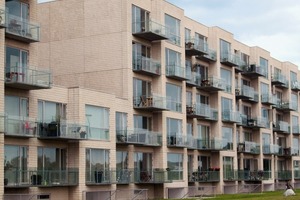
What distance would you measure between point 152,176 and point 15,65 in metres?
18.2

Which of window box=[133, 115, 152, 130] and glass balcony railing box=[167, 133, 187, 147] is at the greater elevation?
window box=[133, 115, 152, 130]

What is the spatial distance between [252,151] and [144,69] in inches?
1004

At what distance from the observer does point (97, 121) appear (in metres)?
46.4

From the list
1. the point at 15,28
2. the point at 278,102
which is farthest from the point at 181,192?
the point at 278,102

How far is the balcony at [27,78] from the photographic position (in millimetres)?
38344

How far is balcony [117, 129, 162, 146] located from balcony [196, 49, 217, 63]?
1325 centimetres

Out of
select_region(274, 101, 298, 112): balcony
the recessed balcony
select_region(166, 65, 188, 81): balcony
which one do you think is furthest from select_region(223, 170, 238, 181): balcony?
the recessed balcony

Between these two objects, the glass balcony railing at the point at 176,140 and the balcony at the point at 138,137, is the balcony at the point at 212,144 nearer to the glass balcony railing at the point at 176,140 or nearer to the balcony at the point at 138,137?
the glass balcony railing at the point at 176,140

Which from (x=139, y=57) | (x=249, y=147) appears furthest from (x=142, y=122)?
(x=249, y=147)

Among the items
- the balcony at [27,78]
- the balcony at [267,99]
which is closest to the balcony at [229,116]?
the balcony at [267,99]

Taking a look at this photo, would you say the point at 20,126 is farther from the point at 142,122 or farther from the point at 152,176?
the point at 152,176

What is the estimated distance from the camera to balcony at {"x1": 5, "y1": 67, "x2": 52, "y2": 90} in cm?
3834

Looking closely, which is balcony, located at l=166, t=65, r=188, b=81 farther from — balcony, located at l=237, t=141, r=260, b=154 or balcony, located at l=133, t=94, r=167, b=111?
balcony, located at l=237, t=141, r=260, b=154

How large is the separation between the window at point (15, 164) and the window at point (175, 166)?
17.5 metres
